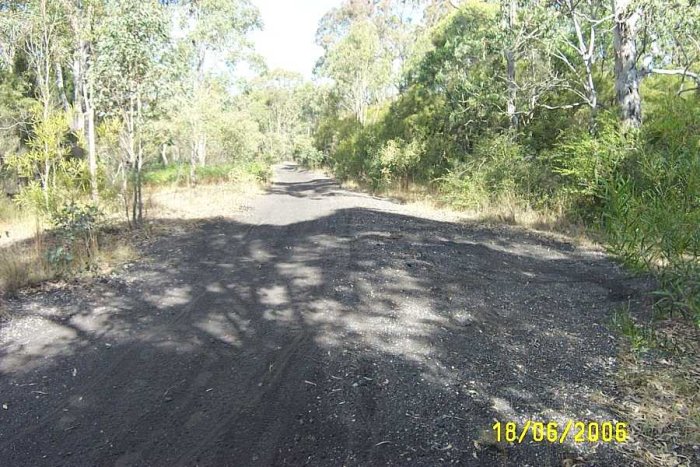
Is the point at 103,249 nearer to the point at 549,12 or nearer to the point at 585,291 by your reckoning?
the point at 585,291

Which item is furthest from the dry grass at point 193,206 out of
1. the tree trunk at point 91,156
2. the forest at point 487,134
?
the tree trunk at point 91,156

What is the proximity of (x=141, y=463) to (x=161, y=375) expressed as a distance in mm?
1064

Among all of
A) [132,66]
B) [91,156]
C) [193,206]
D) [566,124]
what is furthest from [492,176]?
[91,156]

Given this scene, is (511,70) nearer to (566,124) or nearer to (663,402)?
(566,124)

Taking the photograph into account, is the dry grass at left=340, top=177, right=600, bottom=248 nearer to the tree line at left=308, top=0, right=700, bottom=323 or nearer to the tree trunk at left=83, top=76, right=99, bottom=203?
the tree line at left=308, top=0, right=700, bottom=323

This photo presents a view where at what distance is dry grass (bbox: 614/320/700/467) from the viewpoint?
2332mm

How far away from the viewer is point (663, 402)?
277cm

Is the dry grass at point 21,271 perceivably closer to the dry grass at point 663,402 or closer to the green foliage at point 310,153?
the dry grass at point 663,402

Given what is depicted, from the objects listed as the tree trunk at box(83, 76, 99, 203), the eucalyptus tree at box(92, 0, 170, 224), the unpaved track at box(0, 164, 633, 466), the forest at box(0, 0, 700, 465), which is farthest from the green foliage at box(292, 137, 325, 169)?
the unpaved track at box(0, 164, 633, 466)

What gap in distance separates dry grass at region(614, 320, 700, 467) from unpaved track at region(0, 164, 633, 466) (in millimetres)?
153

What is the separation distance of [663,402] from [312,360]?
233 centimetres

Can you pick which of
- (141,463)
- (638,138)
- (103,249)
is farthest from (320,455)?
(638,138)

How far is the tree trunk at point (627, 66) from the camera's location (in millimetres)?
8195

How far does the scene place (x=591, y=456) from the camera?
2.30m
